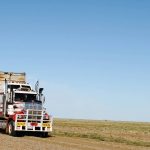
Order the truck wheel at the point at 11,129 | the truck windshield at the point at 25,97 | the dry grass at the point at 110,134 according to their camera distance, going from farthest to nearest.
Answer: the truck windshield at the point at 25,97 → the truck wheel at the point at 11,129 → the dry grass at the point at 110,134

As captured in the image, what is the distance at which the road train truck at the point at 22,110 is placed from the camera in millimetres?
29219

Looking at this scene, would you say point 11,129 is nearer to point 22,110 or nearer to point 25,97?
point 22,110

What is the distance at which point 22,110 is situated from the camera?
1174 inches

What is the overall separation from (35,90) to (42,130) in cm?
336

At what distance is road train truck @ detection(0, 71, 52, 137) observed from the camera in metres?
29.2

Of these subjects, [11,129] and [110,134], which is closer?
[11,129]

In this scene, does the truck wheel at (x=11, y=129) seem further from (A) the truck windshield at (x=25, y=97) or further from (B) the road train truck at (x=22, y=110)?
(A) the truck windshield at (x=25, y=97)

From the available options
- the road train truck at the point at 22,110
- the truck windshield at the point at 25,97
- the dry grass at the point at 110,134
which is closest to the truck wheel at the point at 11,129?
the road train truck at the point at 22,110

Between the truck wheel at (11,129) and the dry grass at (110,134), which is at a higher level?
the truck wheel at (11,129)

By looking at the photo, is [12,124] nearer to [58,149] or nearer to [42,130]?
[42,130]

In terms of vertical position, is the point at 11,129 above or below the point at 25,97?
below

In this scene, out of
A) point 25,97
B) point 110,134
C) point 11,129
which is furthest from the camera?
point 110,134

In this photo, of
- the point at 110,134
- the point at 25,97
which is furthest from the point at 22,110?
the point at 110,134

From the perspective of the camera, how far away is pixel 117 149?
872 inches
